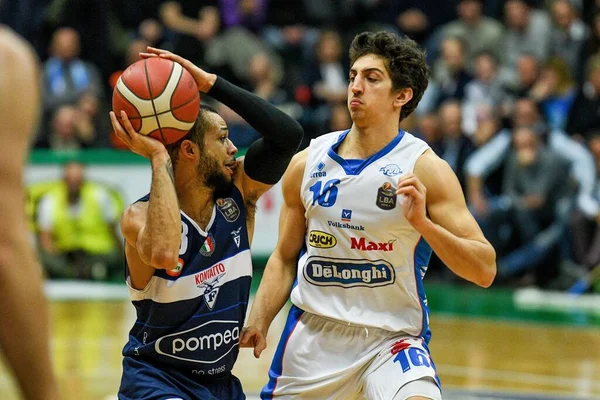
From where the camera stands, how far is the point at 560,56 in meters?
→ 17.0

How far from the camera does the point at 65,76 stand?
18.1 meters

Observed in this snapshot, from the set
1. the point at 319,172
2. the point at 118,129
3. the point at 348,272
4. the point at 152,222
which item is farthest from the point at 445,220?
the point at 118,129

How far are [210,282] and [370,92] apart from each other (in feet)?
4.62

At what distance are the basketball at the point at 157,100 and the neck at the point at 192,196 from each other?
0.26m

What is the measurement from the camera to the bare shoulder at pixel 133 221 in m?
5.16

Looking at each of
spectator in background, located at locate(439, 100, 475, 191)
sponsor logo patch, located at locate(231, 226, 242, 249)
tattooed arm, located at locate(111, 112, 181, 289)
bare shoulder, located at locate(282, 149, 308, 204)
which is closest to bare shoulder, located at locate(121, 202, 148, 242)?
tattooed arm, located at locate(111, 112, 181, 289)

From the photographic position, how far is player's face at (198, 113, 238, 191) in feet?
17.9

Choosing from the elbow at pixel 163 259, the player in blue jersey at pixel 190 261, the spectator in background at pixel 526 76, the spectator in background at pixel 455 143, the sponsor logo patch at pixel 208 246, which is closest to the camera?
the elbow at pixel 163 259

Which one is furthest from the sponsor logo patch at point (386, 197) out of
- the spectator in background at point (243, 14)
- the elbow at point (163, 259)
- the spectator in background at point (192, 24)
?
the spectator in background at point (243, 14)

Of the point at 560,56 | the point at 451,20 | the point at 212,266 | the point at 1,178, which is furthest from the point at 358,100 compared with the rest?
the point at 451,20

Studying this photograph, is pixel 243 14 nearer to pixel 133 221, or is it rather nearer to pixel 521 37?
pixel 521 37

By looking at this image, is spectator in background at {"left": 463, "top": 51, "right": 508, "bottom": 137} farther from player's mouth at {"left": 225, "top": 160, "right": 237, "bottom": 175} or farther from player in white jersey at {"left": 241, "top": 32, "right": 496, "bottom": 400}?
player's mouth at {"left": 225, "top": 160, "right": 237, "bottom": 175}

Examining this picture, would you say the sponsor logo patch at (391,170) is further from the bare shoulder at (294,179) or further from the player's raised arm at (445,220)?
the bare shoulder at (294,179)

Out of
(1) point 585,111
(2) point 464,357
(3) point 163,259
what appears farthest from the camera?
(1) point 585,111
